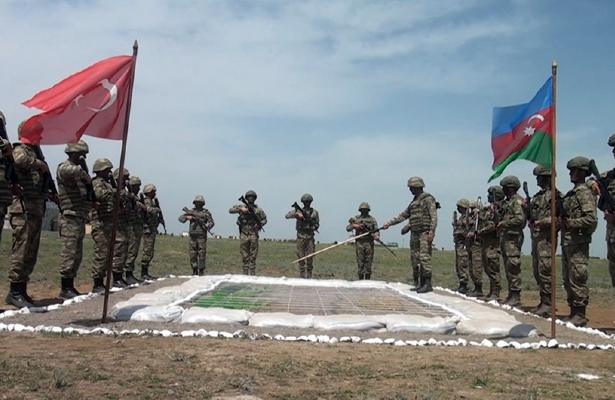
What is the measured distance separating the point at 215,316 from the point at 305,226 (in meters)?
8.97

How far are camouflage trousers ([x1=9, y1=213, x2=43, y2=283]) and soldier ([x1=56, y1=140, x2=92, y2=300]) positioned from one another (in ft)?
2.40

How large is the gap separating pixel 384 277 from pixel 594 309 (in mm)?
8540

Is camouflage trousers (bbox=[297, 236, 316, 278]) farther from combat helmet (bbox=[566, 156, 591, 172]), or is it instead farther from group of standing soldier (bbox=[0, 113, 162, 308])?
combat helmet (bbox=[566, 156, 591, 172])

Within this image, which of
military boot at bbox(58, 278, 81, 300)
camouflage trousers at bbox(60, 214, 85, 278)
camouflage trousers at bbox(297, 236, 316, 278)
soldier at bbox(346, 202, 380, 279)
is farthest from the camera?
camouflage trousers at bbox(297, 236, 316, 278)

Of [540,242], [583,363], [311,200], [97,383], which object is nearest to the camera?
[97,383]

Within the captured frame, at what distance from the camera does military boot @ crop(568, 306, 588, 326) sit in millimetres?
7938

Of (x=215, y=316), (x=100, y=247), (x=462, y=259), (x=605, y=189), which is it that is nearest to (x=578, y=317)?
(x=605, y=189)

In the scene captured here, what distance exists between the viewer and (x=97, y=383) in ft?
13.2

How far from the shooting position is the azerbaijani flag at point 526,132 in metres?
6.63

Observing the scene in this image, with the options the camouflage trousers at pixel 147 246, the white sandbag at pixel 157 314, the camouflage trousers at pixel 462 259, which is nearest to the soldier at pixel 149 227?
the camouflage trousers at pixel 147 246

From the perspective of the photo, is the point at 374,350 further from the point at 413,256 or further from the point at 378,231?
the point at 378,231

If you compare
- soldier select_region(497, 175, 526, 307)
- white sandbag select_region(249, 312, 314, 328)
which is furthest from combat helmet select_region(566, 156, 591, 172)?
white sandbag select_region(249, 312, 314, 328)

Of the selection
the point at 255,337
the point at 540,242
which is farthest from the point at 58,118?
the point at 540,242

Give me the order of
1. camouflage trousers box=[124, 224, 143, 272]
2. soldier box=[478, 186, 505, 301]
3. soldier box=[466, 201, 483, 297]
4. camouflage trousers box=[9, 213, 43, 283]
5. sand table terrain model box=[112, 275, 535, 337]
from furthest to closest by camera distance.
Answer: soldier box=[466, 201, 483, 297], camouflage trousers box=[124, 224, 143, 272], soldier box=[478, 186, 505, 301], camouflage trousers box=[9, 213, 43, 283], sand table terrain model box=[112, 275, 535, 337]
